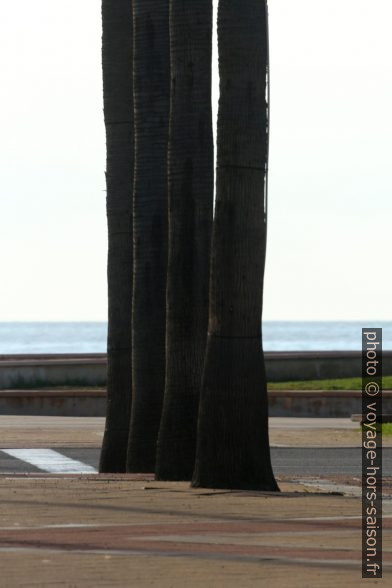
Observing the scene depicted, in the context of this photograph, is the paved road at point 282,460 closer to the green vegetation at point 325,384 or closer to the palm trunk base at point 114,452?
the palm trunk base at point 114,452

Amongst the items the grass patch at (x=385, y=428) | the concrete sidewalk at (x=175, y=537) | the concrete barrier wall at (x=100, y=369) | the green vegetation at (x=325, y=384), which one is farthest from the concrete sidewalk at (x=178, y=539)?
the concrete barrier wall at (x=100, y=369)

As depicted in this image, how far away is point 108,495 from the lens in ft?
39.3

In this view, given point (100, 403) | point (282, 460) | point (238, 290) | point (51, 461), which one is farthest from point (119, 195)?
point (100, 403)

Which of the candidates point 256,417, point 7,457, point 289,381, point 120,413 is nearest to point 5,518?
point 256,417

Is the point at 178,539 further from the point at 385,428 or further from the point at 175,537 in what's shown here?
the point at 385,428

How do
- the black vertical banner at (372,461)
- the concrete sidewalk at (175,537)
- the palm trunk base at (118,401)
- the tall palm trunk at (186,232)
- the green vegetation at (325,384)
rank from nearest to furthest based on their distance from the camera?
the concrete sidewalk at (175,537)
the black vertical banner at (372,461)
the tall palm trunk at (186,232)
the palm trunk base at (118,401)
the green vegetation at (325,384)

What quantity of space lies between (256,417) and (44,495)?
292 cm

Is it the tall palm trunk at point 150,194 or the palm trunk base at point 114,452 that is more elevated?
the tall palm trunk at point 150,194

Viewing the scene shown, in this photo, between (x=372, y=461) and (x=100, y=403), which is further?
(x=100, y=403)

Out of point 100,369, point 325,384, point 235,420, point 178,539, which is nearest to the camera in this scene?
point 178,539

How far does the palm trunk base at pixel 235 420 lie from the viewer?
14078 millimetres

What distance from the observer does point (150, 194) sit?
17.9 meters

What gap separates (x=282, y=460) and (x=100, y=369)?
1779 centimetres

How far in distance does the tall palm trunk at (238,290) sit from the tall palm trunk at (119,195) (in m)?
5.28
